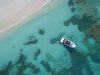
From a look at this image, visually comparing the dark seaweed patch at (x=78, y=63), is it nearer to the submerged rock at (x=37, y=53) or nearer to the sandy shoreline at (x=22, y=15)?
the submerged rock at (x=37, y=53)

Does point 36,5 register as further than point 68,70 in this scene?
Yes

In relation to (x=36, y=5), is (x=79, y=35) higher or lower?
lower

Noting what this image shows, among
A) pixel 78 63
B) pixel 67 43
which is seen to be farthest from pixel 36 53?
pixel 78 63

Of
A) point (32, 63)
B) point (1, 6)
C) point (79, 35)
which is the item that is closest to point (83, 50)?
point (79, 35)

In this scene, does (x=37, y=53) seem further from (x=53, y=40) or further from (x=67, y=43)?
(x=67, y=43)

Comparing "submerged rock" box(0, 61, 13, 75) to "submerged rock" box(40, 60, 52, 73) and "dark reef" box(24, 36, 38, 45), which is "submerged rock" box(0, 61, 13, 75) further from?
"submerged rock" box(40, 60, 52, 73)

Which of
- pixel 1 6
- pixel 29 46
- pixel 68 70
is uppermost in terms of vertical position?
pixel 1 6

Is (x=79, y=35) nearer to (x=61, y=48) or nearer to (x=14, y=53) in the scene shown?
(x=61, y=48)
